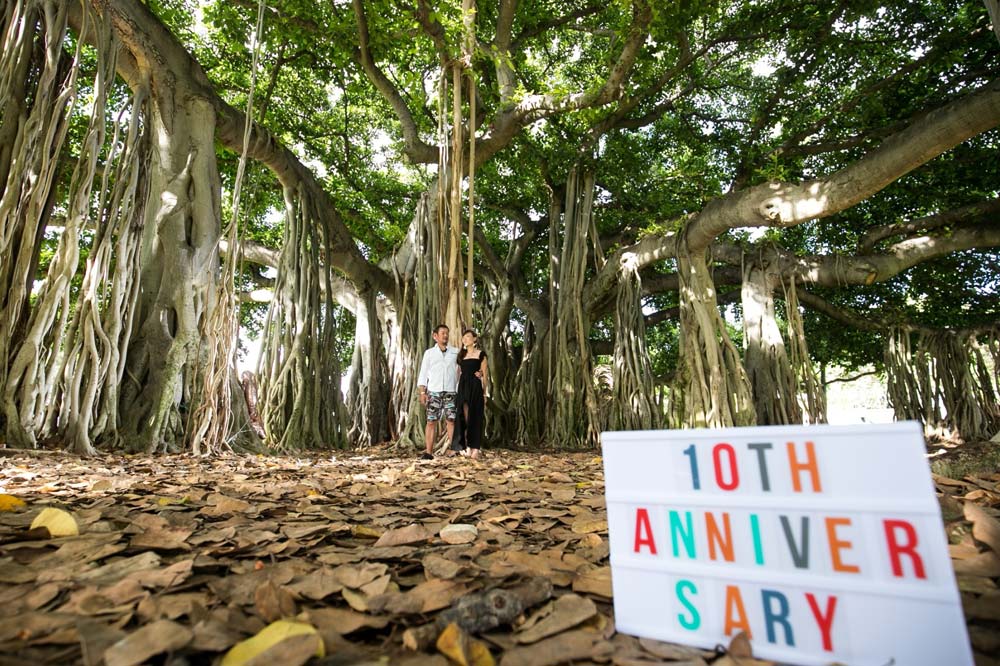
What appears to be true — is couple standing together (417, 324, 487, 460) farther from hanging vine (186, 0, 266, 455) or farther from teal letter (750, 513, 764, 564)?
teal letter (750, 513, 764, 564)

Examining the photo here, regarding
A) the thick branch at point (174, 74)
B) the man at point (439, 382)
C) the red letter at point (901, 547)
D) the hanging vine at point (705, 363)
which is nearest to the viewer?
the red letter at point (901, 547)

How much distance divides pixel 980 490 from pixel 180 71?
4245mm

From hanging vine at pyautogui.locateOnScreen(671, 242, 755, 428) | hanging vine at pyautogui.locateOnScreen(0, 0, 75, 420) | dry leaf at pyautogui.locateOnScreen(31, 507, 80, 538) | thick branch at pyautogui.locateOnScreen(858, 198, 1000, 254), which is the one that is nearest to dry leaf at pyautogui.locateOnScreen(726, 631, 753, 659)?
dry leaf at pyautogui.locateOnScreen(31, 507, 80, 538)

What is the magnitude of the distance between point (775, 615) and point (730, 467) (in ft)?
0.59

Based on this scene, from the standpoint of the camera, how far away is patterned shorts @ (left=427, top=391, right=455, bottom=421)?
12.4 feet

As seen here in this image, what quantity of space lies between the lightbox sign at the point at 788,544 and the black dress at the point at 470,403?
2.98 m

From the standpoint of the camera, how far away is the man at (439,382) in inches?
146

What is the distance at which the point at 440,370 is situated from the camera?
3703 millimetres

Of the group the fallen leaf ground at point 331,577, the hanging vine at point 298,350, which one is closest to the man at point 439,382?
the hanging vine at point 298,350

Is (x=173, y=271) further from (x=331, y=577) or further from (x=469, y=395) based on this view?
(x=331, y=577)

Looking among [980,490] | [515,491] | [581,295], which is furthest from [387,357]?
[980,490]

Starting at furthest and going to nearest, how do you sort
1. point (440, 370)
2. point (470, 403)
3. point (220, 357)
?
point (470, 403) < point (440, 370) < point (220, 357)

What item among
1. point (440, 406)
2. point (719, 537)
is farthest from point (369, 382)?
point (719, 537)

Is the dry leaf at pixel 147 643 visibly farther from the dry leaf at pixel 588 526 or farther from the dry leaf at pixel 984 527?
the dry leaf at pixel 984 527
